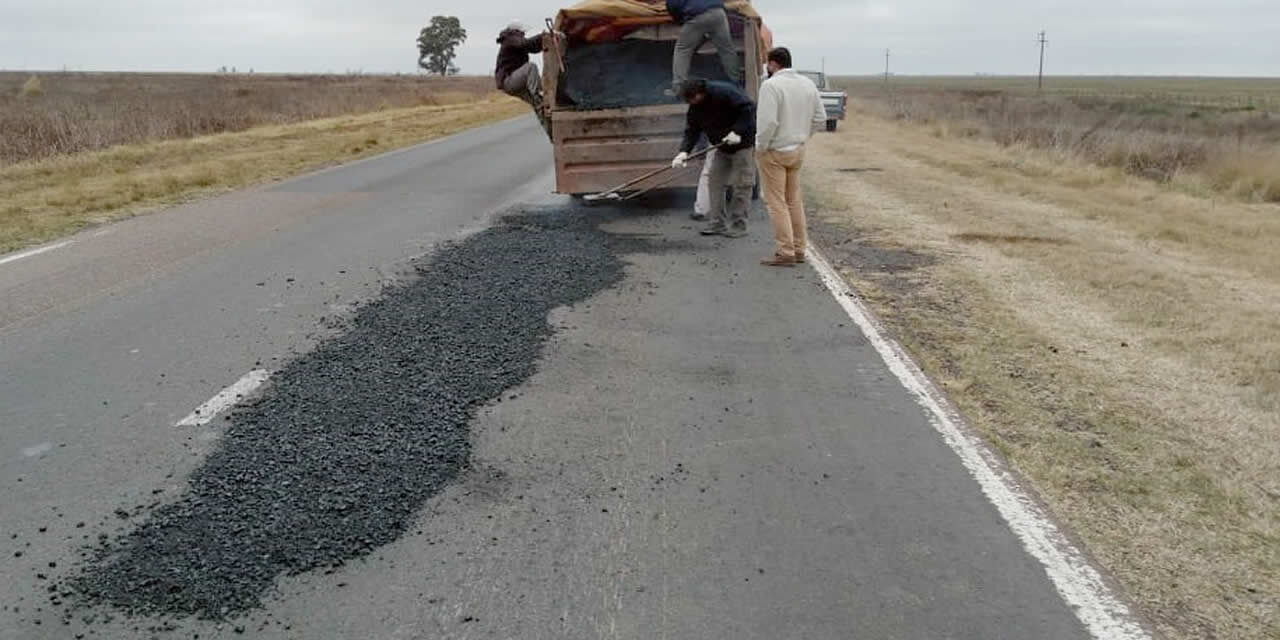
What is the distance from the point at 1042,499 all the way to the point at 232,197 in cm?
1251

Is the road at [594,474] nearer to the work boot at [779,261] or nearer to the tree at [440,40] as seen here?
the work boot at [779,261]

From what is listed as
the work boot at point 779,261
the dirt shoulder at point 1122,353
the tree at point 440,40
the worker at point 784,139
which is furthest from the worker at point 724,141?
the tree at point 440,40

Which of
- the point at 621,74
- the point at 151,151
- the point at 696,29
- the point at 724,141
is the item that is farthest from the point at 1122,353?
the point at 151,151

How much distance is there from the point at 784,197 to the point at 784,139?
0.52 metres

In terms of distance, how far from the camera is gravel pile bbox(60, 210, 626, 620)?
353 cm

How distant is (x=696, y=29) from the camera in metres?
11.4

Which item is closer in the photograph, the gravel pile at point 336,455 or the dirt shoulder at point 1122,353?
the gravel pile at point 336,455

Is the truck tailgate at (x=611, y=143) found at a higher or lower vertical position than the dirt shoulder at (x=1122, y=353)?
higher

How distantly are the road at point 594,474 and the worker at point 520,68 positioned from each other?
4338 millimetres

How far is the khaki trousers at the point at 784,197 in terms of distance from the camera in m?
9.20

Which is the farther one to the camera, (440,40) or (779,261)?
(440,40)

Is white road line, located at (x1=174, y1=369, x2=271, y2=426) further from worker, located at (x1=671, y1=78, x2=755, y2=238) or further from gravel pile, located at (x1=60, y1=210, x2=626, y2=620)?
worker, located at (x1=671, y1=78, x2=755, y2=238)

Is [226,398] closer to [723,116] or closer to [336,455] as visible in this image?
[336,455]

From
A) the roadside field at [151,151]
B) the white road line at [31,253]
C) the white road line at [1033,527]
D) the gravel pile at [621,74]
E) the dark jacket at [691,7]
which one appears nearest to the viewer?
the white road line at [1033,527]
